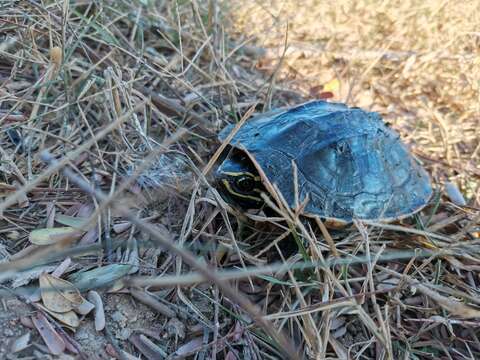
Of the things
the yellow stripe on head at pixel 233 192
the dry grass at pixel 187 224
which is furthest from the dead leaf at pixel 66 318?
the yellow stripe on head at pixel 233 192

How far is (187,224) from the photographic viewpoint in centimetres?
208

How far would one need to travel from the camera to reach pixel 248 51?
347 centimetres

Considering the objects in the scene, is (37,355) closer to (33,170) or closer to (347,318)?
(33,170)

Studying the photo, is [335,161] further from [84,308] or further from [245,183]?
[84,308]

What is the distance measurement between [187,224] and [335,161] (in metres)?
0.76

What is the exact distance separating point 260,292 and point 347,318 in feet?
1.24

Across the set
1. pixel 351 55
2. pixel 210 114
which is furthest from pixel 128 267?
pixel 351 55

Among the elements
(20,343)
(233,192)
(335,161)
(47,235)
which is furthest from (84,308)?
(335,161)

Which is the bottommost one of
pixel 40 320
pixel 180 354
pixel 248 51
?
pixel 180 354

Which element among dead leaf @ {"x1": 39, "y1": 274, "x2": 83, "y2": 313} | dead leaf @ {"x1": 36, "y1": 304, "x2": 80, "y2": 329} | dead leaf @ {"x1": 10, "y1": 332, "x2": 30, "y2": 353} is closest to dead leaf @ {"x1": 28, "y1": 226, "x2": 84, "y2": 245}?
dead leaf @ {"x1": 39, "y1": 274, "x2": 83, "y2": 313}

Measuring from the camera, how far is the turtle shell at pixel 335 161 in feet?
7.12

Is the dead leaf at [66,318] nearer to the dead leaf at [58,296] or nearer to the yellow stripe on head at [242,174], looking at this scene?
the dead leaf at [58,296]

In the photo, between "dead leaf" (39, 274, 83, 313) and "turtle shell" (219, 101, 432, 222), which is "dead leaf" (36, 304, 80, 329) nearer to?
"dead leaf" (39, 274, 83, 313)

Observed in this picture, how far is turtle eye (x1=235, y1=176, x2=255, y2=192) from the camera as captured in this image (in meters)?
2.15
